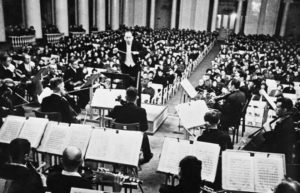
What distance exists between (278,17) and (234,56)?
26337 millimetres

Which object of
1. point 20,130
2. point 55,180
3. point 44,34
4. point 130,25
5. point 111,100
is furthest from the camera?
point 130,25

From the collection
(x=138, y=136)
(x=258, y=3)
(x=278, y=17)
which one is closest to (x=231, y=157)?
(x=138, y=136)

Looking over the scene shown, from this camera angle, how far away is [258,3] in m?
40.1

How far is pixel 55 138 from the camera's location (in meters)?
5.01

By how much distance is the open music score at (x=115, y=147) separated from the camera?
462 cm

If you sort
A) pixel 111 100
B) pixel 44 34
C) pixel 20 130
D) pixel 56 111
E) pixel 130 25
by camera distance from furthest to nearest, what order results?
pixel 130 25
pixel 44 34
pixel 111 100
pixel 56 111
pixel 20 130

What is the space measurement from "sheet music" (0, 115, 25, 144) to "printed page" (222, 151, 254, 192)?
3.28 metres

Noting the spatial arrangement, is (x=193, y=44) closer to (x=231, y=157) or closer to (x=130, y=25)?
(x=130, y=25)

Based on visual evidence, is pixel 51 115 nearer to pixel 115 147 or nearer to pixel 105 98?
pixel 115 147

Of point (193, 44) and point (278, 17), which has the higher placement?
point (278, 17)

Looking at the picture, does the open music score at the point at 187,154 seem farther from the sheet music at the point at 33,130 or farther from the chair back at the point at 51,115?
the chair back at the point at 51,115

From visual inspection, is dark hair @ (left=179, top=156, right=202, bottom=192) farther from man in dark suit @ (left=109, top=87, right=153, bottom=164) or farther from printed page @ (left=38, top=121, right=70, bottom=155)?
man in dark suit @ (left=109, top=87, right=153, bottom=164)

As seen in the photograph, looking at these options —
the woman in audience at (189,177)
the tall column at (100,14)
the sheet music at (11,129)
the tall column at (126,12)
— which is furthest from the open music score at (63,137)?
the tall column at (126,12)

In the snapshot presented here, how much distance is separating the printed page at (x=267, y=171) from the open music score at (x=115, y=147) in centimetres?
166
